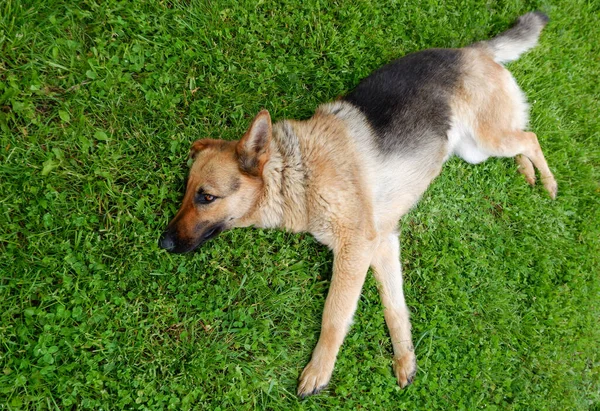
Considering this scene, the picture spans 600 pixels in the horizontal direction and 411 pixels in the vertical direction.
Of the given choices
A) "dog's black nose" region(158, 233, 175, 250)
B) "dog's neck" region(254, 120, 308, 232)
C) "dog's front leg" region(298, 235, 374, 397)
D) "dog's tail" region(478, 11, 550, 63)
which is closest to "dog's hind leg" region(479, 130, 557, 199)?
"dog's tail" region(478, 11, 550, 63)

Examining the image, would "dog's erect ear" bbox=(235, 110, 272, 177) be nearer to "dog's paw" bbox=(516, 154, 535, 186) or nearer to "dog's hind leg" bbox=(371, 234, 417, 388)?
"dog's hind leg" bbox=(371, 234, 417, 388)

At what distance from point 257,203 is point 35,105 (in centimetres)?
238

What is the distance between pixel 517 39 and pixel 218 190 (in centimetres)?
427

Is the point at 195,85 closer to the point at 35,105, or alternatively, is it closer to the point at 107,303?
the point at 35,105

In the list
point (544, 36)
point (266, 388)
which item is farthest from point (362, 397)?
point (544, 36)

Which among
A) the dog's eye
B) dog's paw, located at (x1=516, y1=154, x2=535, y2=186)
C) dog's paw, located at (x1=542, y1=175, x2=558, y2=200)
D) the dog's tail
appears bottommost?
dog's paw, located at (x1=542, y1=175, x2=558, y2=200)

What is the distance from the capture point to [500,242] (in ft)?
16.8

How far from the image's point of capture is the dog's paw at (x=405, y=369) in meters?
4.32

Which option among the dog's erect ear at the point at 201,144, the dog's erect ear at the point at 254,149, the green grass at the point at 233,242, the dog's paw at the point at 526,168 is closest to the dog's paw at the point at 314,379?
the green grass at the point at 233,242

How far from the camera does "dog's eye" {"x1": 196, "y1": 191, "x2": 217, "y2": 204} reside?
12.2 ft

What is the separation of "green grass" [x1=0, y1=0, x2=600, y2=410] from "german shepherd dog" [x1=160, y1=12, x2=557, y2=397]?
1.29 feet

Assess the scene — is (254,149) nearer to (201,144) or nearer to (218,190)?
(218,190)

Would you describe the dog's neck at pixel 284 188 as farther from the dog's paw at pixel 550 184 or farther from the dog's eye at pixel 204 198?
the dog's paw at pixel 550 184

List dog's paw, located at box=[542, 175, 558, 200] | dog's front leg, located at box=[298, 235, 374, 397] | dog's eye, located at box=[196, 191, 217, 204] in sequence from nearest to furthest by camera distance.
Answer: dog's eye, located at box=[196, 191, 217, 204], dog's front leg, located at box=[298, 235, 374, 397], dog's paw, located at box=[542, 175, 558, 200]
